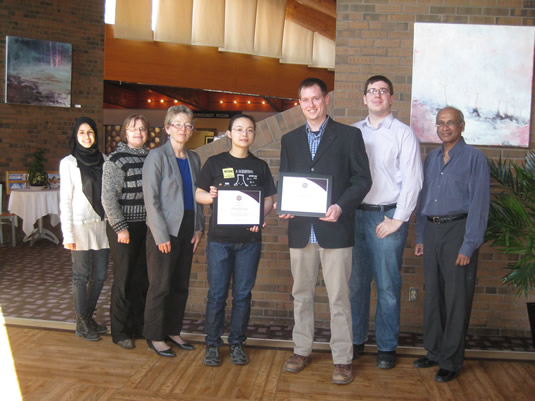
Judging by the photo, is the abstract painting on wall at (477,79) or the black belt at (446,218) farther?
the abstract painting on wall at (477,79)

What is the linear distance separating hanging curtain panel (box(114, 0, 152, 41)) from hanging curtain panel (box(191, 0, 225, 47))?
973 millimetres

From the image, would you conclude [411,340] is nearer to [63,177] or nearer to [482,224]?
[482,224]

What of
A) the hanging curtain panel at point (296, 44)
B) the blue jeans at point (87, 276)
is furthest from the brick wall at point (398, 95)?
the hanging curtain panel at point (296, 44)

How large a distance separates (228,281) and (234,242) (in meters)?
0.28

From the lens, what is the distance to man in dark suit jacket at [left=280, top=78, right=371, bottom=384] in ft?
10.2

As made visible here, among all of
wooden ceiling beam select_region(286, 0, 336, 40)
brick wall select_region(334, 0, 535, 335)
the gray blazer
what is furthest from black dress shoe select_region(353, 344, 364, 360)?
wooden ceiling beam select_region(286, 0, 336, 40)

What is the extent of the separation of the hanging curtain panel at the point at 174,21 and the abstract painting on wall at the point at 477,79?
25.1ft

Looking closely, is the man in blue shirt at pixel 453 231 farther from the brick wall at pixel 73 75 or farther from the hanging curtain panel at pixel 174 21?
the hanging curtain panel at pixel 174 21

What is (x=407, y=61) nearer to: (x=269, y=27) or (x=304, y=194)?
(x=304, y=194)

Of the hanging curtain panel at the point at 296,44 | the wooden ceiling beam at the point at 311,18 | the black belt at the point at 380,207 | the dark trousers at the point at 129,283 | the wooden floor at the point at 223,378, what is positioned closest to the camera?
the wooden floor at the point at 223,378

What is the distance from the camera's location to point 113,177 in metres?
3.49

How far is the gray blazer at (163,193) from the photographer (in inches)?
132

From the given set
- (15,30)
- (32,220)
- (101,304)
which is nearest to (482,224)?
(101,304)

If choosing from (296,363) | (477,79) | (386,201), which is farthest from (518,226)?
(296,363)
